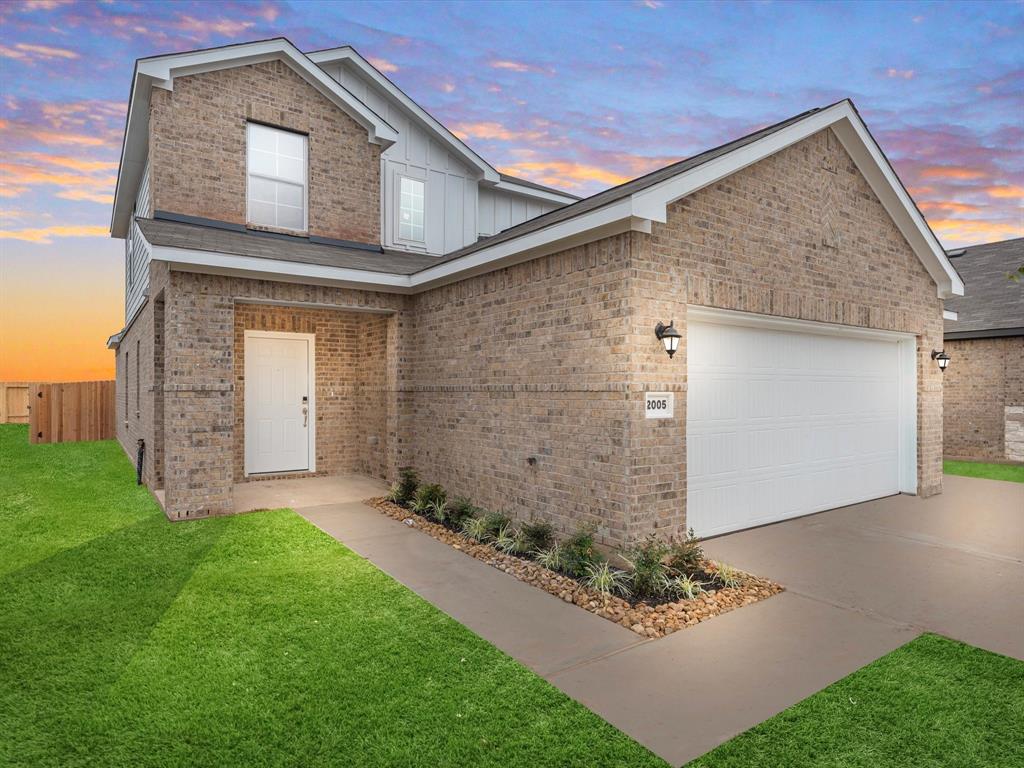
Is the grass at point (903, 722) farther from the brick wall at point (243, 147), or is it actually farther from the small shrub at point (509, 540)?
the brick wall at point (243, 147)

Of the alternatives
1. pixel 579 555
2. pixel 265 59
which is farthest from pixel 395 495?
pixel 265 59

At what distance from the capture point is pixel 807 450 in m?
7.86

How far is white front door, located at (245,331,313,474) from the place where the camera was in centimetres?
1045

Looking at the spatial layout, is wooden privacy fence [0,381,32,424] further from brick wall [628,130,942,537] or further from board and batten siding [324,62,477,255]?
brick wall [628,130,942,537]

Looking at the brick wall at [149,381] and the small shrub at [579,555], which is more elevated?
the brick wall at [149,381]

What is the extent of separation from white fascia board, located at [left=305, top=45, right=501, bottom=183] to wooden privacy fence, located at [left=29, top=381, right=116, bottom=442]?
12.8m

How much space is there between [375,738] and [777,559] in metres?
4.61

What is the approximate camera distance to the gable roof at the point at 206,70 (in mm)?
9055

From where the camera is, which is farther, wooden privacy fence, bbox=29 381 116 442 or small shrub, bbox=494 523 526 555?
wooden privacy fence, bbox=29 381 116 442

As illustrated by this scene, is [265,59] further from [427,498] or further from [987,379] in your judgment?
[987,379]

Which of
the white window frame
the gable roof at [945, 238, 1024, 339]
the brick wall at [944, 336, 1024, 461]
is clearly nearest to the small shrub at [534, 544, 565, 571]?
the white window frame

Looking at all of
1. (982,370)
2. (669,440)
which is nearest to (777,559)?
(669,440)

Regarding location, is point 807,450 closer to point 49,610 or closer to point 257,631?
point 257,631

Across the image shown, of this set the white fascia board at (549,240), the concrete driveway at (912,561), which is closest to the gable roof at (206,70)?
the white fascia board at (549,240)
